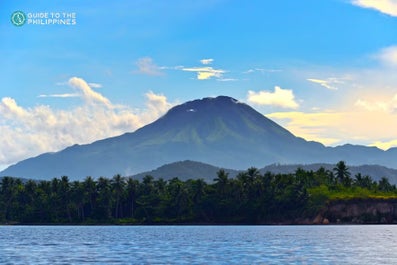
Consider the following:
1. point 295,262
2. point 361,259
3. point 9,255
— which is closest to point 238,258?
Answer: point 295,262

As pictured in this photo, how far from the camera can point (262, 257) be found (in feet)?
234

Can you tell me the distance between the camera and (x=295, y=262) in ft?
215

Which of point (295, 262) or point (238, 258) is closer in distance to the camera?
point (295, 262)

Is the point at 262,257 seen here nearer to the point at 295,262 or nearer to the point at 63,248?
the point at 295,262

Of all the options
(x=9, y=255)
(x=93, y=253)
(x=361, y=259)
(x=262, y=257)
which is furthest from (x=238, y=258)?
(x=9, y=255)

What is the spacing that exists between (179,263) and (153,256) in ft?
29.3

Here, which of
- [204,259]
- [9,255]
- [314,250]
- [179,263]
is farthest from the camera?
[314,250]

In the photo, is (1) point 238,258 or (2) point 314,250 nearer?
(1) point 238,258

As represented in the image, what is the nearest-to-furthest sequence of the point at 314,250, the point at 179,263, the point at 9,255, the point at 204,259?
the point at 179,263 → the point at 204,259 → the point at 9,255 → the point at 314,250

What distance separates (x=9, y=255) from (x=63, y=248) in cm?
1203

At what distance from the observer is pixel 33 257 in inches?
2849

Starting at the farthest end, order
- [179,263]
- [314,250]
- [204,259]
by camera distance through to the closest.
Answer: [314,250]
[204,259]
[179,263]

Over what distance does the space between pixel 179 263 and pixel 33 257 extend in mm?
17495

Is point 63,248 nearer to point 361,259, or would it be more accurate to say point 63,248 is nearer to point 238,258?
point 238,258
